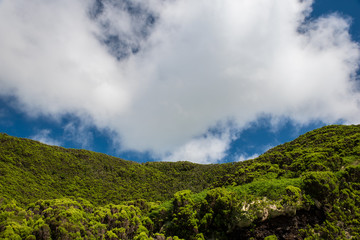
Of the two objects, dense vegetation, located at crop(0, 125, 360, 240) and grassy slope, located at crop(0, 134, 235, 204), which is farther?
grassy slope, located at crop(0, 134, 235, 204)

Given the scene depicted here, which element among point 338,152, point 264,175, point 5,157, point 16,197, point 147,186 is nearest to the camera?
point 338,152

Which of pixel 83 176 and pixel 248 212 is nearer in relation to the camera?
pixel 248 212

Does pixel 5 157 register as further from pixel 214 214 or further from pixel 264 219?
pixel 264 219

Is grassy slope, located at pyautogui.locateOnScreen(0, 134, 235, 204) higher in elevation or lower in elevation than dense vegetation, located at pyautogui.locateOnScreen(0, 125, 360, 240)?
higher

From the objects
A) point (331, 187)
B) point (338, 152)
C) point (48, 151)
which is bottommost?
point (331, 187)

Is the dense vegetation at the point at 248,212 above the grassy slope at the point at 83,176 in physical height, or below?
below

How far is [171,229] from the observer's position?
27000 mm

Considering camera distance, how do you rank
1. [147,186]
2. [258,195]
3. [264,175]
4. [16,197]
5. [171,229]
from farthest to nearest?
[147,186] < [16,197] < [264,175] < [171,229] < [258,195]

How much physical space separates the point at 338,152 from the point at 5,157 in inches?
3049

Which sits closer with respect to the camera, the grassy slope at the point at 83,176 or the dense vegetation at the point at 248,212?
the dense vegetation at the point at 248,212

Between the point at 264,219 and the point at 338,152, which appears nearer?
the point at 264,219

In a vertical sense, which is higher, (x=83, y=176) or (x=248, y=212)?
(x=83, y=176)

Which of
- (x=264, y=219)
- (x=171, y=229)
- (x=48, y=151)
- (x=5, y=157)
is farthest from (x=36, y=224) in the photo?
(x=48, y=151)

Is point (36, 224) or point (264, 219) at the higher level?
point (36, 224)
